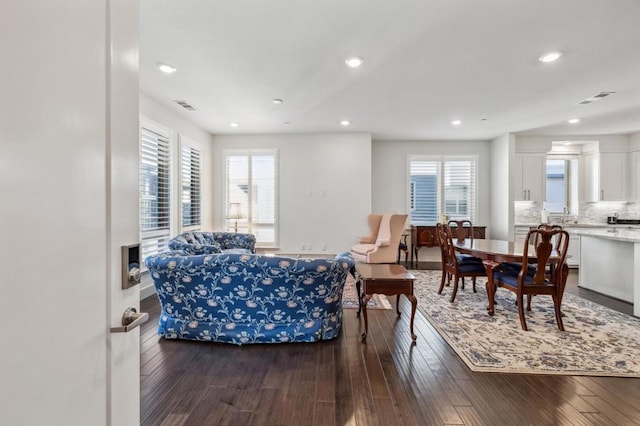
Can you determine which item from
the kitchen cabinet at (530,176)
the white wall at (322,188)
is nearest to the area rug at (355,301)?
the white wall at (322,188)

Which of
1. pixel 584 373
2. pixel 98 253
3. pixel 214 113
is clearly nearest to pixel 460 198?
pixel 584 373

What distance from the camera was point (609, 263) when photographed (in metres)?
4.38

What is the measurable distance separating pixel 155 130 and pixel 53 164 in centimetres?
454

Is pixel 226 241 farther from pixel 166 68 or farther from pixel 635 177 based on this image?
pixel 635 177

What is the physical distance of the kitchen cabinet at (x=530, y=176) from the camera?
252 inches

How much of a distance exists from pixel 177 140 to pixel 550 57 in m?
5.19

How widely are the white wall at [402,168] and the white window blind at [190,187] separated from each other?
12.7 ft

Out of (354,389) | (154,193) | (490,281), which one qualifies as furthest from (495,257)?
(154,193)

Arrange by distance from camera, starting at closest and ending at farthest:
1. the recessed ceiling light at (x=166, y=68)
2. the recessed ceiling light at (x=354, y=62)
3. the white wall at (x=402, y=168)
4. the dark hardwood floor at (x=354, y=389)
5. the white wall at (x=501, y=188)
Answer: the dark hardwood floor at (x=354, y=389) → the recessed ceiling light at (x=354, y=62) → the recessed ceiling light at (x=166, y=68) → the white wall at (x=501, y=188) → the white wall at (x=402, y=168)

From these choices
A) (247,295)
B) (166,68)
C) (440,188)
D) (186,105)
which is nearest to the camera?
(247,295)

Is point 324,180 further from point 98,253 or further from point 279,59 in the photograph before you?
point 98,253

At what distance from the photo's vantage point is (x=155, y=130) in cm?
450

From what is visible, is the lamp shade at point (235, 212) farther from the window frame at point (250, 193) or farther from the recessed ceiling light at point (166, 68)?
the recessed ceiling light at point (166, 68)

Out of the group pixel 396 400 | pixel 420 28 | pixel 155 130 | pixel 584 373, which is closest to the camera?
pixel 396 400
